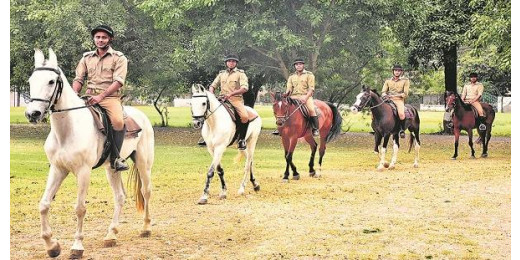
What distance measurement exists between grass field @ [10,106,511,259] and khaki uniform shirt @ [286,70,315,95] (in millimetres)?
1920

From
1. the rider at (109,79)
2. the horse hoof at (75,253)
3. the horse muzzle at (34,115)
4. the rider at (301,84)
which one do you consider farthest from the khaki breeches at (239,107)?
the horse muzzle at (34,115)

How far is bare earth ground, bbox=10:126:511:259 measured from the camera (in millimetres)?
9266

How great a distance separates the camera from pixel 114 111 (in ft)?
29.8

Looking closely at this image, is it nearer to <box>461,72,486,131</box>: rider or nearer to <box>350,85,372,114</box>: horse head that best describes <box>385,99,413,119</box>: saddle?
<box>350,85,372,114</box>: horse head

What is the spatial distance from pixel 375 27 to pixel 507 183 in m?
9.05

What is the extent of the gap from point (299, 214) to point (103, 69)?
4213mm

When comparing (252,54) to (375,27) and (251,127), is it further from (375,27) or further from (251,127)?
(251,127)

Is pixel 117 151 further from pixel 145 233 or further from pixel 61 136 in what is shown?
pixel 145 233


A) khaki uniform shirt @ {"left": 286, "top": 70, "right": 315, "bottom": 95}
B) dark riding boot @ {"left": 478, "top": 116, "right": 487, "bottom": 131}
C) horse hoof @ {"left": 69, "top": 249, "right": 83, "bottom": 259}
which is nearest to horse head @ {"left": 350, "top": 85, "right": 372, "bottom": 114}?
khaki uniform shirt @ {"left": 286, "top": 70, "right": 315, "bottom": 95}

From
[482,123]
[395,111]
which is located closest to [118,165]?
[395,111]

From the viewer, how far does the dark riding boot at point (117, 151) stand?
9078 mm

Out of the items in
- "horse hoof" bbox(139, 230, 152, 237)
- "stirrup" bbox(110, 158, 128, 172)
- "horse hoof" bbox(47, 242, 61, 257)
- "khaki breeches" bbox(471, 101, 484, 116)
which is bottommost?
Result: "horse hoof" bbox(139, 230, 152, 237)

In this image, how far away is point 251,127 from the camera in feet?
46.9

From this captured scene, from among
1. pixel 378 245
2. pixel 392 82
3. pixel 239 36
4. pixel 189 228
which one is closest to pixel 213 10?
pixel 239 36
